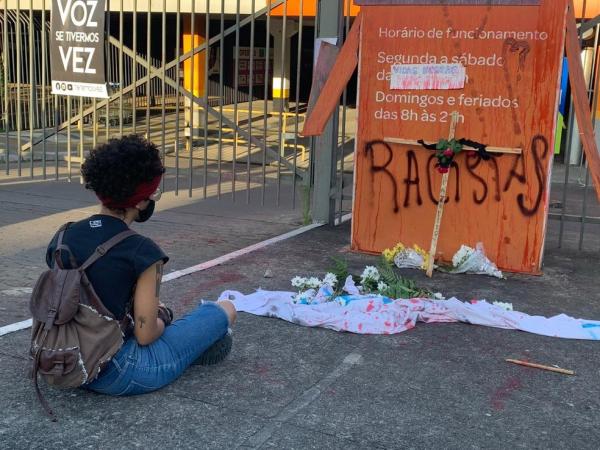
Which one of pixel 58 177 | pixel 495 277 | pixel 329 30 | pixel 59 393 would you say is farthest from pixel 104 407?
pixel 58 177

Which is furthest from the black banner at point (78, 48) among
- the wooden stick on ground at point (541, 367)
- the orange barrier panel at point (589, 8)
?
the orange barrier panel at point (589, 8)

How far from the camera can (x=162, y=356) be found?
360 centimetres

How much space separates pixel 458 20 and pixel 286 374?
356cm

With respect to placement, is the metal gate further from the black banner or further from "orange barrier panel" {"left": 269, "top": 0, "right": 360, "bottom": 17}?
the black banner

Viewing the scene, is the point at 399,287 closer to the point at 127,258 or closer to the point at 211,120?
the point at 127,258

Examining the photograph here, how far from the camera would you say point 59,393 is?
3652 millimetres

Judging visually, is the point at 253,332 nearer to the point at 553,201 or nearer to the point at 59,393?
the point at 59,393

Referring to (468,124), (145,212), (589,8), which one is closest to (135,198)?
(145,212)

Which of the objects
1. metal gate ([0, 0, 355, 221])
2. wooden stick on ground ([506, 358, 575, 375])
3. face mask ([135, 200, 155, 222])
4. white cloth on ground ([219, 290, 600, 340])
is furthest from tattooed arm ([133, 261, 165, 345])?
metal gate ([0, 0, 355, 221])

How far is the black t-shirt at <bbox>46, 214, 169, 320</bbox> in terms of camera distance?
3297 mm

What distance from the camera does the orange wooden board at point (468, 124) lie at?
5.96 meters

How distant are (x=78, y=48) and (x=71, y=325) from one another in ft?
23.7

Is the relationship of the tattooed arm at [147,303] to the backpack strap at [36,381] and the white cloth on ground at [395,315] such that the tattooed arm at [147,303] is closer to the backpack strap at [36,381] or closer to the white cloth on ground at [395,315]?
the backpack strap at [36,381]

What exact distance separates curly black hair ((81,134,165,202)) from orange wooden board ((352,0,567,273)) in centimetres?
351
